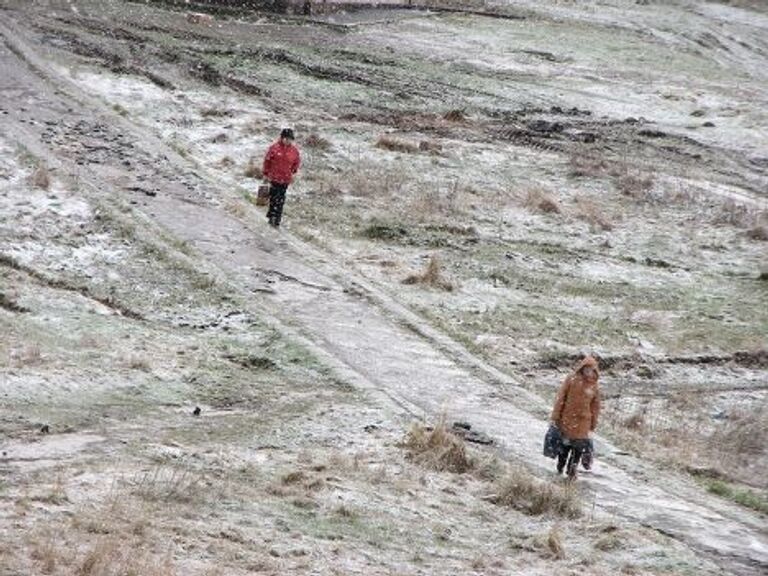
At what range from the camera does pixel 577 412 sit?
13.6 metres

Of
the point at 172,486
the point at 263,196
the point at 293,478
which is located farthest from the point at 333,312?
the point at 172,486

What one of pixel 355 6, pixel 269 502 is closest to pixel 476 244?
pixel 269 502

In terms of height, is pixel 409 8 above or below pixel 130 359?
above

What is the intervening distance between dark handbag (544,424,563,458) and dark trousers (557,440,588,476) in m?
0.06

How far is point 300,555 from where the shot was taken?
1073 cm

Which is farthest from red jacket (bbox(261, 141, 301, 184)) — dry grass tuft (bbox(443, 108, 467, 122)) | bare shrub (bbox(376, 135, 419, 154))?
dry grass tuft (bbox(443, 108, 467, 122))

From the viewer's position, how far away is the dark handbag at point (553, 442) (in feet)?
44.6

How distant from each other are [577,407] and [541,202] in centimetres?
1215

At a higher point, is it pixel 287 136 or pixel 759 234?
pixel 287 136

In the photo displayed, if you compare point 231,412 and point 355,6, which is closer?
point 231,412

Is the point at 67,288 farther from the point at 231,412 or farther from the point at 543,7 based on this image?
the point at 543,7

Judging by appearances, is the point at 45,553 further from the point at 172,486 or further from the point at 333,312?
the point at 333,312

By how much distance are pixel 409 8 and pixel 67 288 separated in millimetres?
29808

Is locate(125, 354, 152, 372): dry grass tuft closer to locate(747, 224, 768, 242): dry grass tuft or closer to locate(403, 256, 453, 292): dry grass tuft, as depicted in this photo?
locate(403, 256, 453, 292): dry grass tuft
